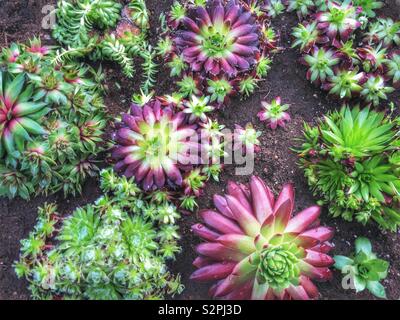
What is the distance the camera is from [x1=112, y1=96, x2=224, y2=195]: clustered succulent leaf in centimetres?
308

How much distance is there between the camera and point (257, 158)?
11.3 feet

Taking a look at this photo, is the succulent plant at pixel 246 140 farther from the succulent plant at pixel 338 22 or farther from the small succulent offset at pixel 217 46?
the succulent plant at pixel 338 22

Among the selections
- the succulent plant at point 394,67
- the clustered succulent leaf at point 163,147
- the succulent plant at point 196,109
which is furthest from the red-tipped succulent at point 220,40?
the succulent plant at point 394,67

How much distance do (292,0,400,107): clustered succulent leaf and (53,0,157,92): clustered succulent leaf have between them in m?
1.14

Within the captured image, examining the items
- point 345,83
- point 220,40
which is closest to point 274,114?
point 345,83

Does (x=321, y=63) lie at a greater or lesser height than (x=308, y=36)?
lesser

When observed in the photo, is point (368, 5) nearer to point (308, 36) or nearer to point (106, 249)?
point (308, 36)

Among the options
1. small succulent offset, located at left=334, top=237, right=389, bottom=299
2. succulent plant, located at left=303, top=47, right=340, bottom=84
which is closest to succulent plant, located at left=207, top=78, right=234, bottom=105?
succulent plant, located at left=303, top=47, right=340, bottom=84

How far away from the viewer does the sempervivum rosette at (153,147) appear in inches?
121

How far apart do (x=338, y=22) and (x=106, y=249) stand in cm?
228

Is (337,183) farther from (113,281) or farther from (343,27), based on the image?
(113,281)

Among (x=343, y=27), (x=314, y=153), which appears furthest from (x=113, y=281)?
(x=343, y=27)

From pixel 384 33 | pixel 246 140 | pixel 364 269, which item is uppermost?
pixel 384 33
